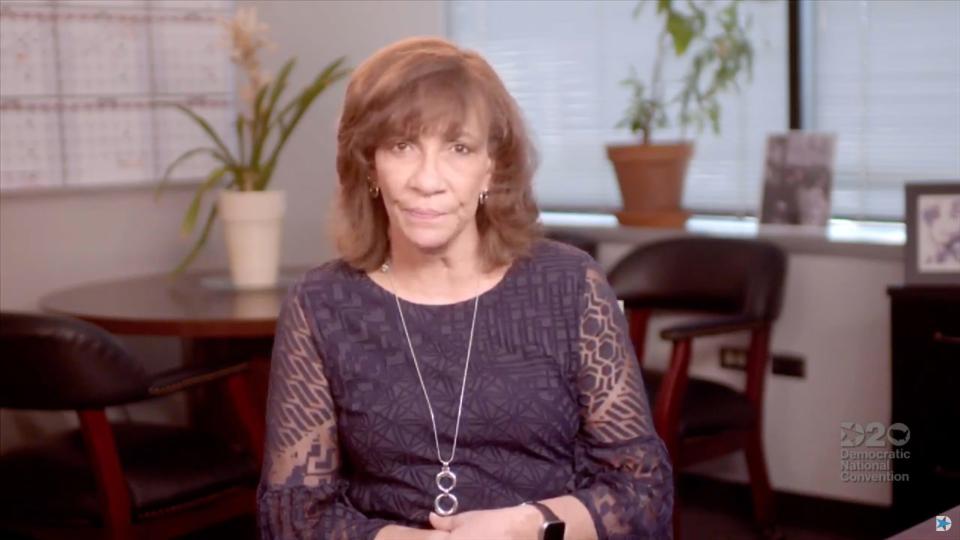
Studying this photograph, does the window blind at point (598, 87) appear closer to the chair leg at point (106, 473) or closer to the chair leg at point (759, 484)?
the chair leg at point (759, 484)

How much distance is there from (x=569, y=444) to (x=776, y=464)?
7.37 ft

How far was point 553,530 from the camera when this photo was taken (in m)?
1.89

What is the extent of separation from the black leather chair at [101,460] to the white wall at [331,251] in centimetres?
94

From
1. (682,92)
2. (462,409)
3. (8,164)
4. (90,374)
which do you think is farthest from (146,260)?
(462,409)

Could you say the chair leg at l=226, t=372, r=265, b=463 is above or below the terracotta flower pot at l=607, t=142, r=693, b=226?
below

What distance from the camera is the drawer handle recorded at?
11.0 feet

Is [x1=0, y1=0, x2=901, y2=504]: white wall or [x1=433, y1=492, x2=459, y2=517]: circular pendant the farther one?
[x1=0, y1=0, x2=901, y2=504]: white wall

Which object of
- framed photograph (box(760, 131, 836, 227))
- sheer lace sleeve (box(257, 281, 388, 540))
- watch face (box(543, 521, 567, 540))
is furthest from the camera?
framed photograph (box(760, 131, 836, 227))

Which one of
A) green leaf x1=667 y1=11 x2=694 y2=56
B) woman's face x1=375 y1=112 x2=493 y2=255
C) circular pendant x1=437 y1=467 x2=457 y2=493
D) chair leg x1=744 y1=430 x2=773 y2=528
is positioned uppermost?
green leaf x1=667 y1=11 x2=694 y2=56

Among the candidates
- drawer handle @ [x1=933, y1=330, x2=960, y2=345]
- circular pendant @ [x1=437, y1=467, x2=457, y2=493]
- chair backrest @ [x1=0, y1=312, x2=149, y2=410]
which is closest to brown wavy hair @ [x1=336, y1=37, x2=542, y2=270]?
circular pendant @ [x1=437, y1=467, x2=457, y2=493]

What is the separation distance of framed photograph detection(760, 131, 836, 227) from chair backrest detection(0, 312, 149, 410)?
2.12 metres

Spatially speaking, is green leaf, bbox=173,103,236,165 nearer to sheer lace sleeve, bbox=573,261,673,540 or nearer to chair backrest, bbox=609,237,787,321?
chair backrest, bbox=609,237,787,321

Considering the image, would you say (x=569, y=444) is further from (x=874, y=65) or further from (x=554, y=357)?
(x=874, y=65)

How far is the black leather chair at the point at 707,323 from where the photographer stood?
141 inches
